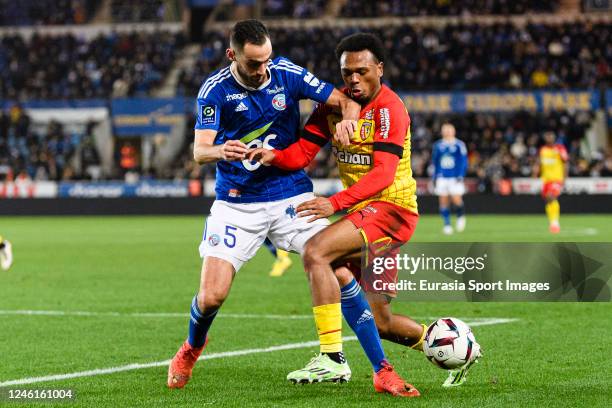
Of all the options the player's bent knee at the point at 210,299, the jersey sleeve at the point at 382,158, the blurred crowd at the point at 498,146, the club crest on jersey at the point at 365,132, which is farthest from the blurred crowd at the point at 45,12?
the jersey sleeve at the point at 382,158

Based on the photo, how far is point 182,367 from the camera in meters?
6.76

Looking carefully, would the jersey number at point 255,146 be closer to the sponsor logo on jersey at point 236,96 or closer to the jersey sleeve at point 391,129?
the sponsor logo on jersey at point 236,96

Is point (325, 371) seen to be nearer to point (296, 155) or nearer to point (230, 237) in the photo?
point (230, 237)

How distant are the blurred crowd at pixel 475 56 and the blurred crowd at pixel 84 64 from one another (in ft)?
6.60

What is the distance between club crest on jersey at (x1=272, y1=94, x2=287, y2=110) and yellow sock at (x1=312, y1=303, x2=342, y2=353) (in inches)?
51.2

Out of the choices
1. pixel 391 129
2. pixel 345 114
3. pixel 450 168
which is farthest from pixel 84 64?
pixel 391 129

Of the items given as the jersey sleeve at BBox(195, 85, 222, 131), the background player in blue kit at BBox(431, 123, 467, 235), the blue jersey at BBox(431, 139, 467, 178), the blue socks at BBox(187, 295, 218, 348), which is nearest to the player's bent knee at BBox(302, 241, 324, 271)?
the blue socks at BBox(187, 295, 218, 348)

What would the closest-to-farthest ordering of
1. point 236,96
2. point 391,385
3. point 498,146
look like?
point 391,385 < point 236,96 < point 498,146

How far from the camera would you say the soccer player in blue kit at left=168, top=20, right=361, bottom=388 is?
21.6 ft

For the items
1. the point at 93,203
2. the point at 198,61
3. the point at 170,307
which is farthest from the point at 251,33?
the point at 198,61

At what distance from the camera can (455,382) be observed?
6.56 m

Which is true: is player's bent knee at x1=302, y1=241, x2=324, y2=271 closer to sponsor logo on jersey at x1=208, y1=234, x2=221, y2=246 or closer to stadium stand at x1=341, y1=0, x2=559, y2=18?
sponsor logo on jersey at x1=208, y1=234, x2=221, y2=246

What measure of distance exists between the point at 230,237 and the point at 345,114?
1.08 meters

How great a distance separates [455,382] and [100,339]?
3.49 meters
